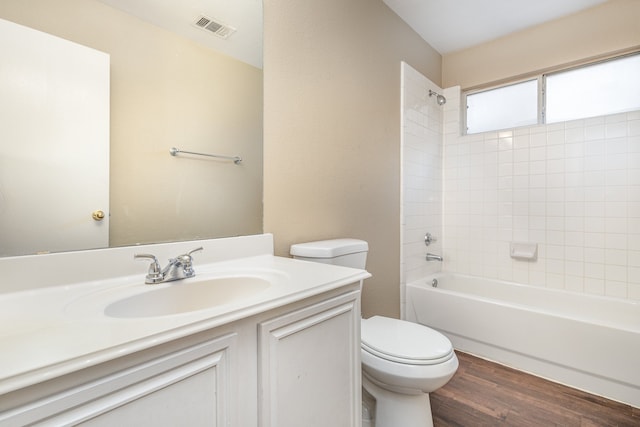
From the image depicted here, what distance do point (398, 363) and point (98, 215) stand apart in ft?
3.93

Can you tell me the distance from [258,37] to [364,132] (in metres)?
0.85

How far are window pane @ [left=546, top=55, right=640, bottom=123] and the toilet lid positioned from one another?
2.09 m

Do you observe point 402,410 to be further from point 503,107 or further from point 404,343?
point 503,107

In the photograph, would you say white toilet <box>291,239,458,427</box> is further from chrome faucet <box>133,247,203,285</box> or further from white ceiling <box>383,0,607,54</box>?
white ceiling <box>383,0,607,54</box>

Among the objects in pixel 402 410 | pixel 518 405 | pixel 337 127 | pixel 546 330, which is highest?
pixel 337 127

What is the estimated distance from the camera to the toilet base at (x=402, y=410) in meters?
1.25

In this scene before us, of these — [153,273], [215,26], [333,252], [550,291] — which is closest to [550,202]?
[550,291]

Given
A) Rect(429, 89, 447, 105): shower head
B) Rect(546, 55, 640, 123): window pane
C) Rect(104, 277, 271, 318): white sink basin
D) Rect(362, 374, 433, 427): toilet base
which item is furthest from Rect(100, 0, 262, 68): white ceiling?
Rect(546, 55, 640, 123): window pane

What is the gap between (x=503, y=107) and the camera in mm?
2588

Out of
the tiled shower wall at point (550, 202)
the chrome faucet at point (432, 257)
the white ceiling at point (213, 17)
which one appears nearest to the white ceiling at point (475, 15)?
the tiled shower wall at point (550, 202)

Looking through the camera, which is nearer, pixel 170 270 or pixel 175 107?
pixel 170 270

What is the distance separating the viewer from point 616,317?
198 centimetres

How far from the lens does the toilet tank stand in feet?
4.51

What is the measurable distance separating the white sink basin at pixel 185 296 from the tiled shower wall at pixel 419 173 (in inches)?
59.3
